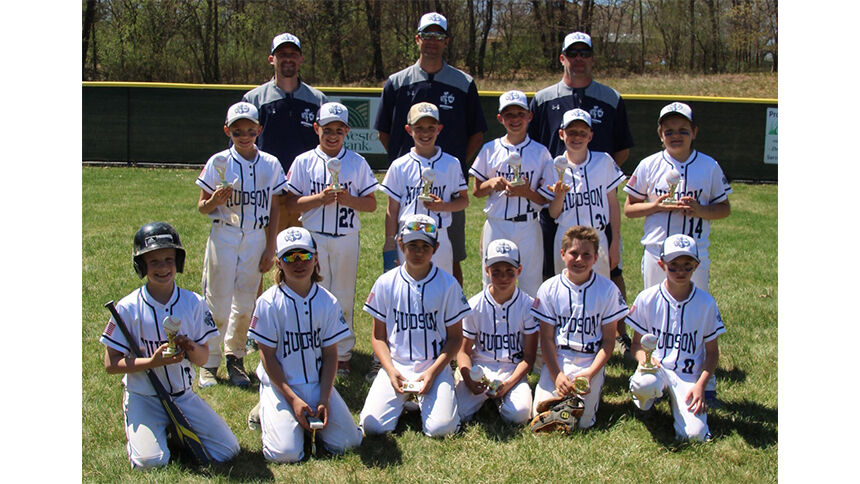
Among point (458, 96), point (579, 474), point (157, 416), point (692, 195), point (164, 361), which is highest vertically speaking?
point (458, 96)

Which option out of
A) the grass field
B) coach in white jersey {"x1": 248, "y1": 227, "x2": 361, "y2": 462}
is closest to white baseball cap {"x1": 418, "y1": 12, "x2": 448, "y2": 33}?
coach in white jersey {"x1": 248, "y1": 227, "x2": 361, "y2": 462}

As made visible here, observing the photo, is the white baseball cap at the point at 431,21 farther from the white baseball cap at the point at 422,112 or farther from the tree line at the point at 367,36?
the tree line at the point at 367,36

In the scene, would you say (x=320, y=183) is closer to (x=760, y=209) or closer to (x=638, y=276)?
(x=638, y=276)

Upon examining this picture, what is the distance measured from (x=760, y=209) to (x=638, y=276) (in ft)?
20.1

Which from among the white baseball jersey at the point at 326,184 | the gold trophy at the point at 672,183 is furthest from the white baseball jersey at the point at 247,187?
the gold trophy at the point at 672,183

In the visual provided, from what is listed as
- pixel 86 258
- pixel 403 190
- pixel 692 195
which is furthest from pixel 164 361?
pixel 86 258

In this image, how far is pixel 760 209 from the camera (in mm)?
13789

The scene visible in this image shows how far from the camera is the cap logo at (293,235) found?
4678 millimetres

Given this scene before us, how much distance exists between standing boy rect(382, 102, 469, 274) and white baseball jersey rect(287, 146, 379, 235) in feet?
0.77

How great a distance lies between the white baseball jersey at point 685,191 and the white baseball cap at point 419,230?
168 cm

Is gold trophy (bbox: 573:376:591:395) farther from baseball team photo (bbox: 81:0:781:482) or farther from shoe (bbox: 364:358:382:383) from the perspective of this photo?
shoe (bbox: 364:358:382:383)

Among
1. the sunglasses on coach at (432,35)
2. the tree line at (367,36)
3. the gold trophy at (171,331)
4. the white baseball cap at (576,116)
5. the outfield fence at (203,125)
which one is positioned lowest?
the gold trophy at (171,331)

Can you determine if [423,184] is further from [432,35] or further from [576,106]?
[576,106]

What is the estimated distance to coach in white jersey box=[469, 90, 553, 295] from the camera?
19.0 feet
